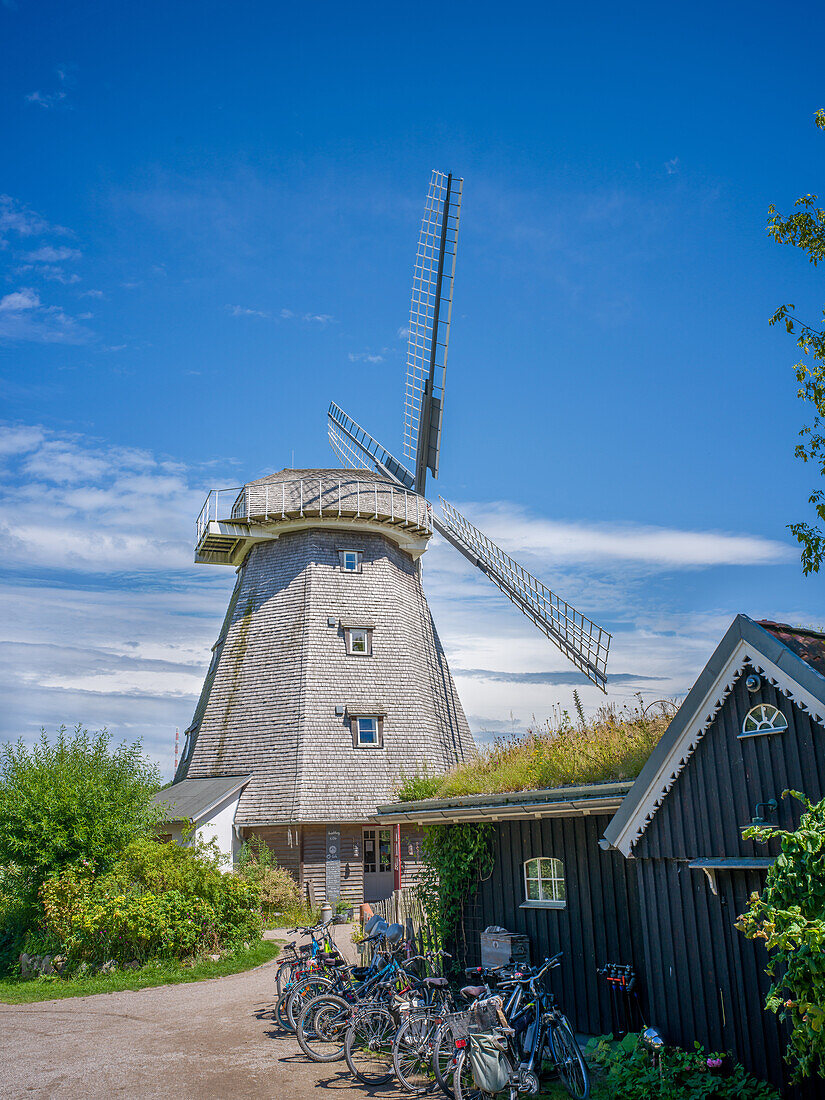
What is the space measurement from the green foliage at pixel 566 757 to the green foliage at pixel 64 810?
8.55m

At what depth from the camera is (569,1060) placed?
327 inches

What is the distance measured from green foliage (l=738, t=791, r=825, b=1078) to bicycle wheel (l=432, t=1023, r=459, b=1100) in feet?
11.9

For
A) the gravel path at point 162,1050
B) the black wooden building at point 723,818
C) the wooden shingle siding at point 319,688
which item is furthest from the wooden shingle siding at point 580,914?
the wooden shingle siding at point 319,688

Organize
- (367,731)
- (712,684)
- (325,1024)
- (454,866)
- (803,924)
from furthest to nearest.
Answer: (367,731) < (454,866) < (325,1024) < (712,684) < (803,924)

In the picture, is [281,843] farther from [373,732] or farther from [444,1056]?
[444,1056]

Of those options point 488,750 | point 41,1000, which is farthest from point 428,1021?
point 41,1000

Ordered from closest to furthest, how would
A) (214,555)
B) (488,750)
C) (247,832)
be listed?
(488,750)
(247,832)
(214,555)

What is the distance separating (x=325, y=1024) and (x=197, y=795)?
1360cm

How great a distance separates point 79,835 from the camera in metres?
17.9

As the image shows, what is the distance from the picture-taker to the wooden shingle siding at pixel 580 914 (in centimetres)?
1012

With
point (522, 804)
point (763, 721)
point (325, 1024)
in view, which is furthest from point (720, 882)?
point (325, 1024)

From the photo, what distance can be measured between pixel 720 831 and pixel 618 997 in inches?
113

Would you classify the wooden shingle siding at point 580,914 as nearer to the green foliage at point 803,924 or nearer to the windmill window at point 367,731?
the green foliage at point 803,924

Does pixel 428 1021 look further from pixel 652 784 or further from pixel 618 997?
pixel 652 784
